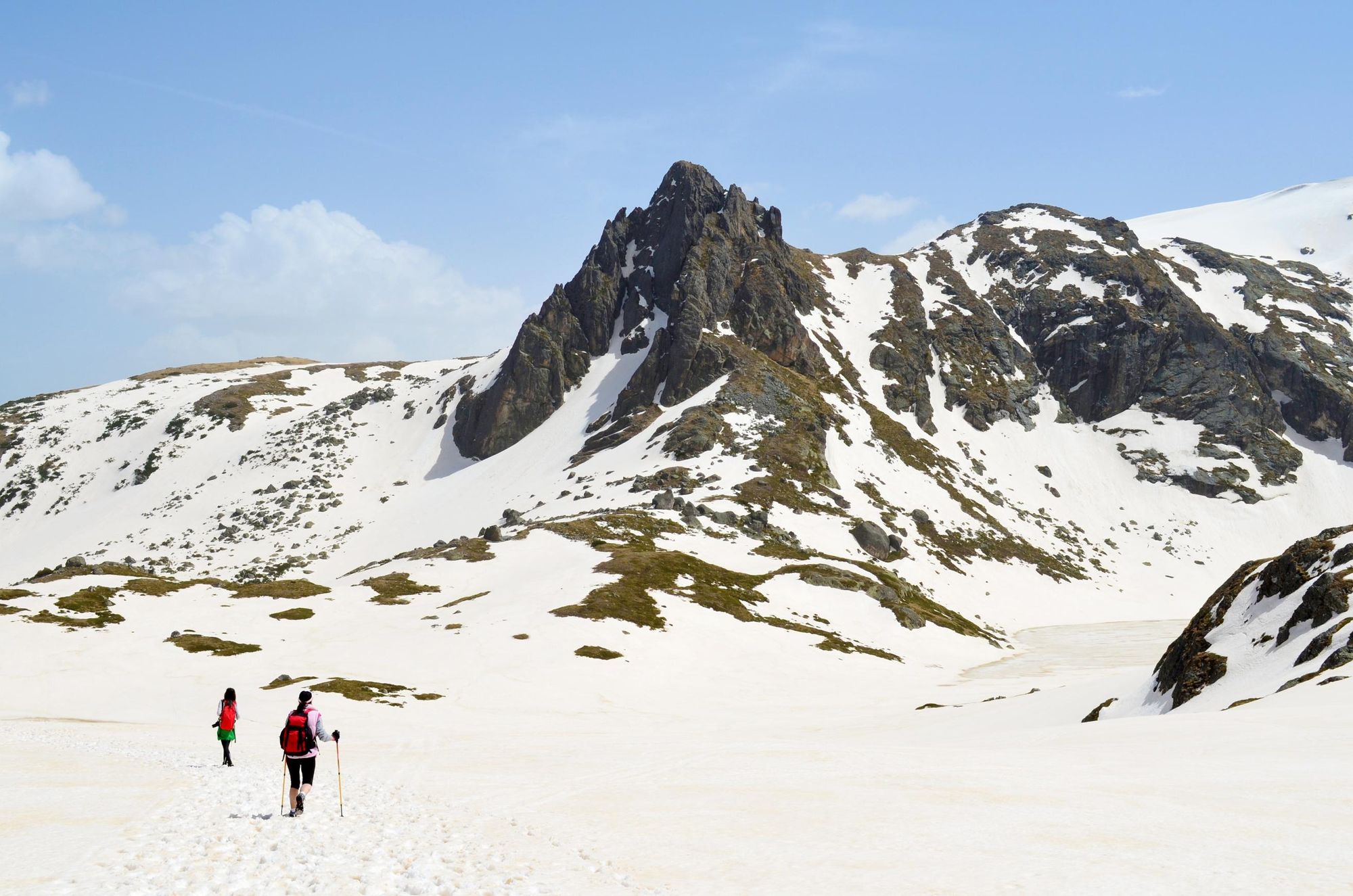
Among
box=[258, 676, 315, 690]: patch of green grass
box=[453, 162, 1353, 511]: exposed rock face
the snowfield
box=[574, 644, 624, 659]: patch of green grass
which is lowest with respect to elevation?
box=[574, 644, 624, 659]: patch of green grass

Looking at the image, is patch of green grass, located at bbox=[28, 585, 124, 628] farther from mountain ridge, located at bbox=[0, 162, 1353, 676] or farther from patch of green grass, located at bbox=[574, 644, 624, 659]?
patch of green grass, located at bbox=[574, 644, 624, 659]

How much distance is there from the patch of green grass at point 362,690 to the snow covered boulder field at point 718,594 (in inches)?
18.5

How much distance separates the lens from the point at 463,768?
77.9ft

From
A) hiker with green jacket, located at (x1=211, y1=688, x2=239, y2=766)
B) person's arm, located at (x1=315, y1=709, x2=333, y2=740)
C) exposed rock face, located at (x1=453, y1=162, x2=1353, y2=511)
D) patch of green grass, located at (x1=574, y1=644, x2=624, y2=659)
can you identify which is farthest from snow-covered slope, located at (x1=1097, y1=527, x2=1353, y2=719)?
exposed rock face, located at (x1=453, y1=162, x2=1353, y2=511)

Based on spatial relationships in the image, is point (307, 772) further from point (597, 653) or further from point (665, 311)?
point (665, 311)

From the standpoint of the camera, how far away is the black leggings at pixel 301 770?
17000 mm

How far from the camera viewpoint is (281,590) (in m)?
62.1

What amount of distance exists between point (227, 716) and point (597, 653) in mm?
27348

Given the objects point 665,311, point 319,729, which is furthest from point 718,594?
point 665,311

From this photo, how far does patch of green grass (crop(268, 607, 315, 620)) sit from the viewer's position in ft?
181

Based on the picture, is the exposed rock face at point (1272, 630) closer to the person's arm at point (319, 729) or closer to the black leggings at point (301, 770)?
the person's arm at point (319, 729)

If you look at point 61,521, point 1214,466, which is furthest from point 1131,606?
point 61,521

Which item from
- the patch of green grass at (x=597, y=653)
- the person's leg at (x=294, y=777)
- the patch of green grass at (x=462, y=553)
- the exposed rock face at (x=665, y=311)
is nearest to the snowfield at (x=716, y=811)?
the person's leg at (x=294, y=777)

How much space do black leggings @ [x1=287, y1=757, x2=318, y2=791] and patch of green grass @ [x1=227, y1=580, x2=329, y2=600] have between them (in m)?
46.8
